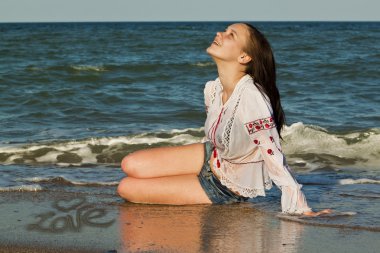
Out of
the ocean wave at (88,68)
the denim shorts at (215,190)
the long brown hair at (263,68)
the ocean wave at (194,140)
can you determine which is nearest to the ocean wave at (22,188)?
the denim shorts at (215,190)

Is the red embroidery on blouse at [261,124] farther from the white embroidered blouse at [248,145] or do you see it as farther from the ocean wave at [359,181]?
the ocean wave at [359,181]

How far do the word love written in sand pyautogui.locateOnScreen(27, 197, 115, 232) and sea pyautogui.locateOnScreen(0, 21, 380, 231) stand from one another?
0.55 metres

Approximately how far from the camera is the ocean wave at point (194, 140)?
7539mm

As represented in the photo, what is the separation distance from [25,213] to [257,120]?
1544mm

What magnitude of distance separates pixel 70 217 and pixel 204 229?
882 mm

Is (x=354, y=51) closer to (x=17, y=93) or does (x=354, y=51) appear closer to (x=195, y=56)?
(x=195, y=56)

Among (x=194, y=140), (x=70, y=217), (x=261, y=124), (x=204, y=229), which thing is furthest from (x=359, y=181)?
(x=194, y=140)

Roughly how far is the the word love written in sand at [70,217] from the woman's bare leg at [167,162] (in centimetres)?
39

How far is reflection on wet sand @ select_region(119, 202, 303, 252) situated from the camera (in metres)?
4.04

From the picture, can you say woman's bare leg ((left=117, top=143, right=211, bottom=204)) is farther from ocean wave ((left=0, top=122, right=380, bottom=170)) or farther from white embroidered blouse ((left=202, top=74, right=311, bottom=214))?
ocean wave ((left=0, top=122, right=380, bottom=170))

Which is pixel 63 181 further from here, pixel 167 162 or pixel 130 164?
pixel 167 162

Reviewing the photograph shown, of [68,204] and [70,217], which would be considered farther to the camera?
[68,204]

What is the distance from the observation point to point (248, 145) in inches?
188

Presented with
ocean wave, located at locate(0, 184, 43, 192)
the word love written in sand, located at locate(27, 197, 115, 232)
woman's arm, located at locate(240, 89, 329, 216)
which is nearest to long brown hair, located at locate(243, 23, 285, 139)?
woman's arm, located at locate(240, 89, 329, 216)
